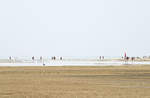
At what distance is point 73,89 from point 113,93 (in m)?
3.07

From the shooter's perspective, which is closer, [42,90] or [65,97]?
[65,97]

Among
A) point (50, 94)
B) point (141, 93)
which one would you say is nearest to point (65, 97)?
point (50, 94)

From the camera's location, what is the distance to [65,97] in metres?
20.2

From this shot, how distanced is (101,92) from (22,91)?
4602 millimetres

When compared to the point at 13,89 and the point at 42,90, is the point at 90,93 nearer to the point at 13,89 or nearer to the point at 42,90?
the point at 42,90

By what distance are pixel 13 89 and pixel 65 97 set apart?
5.06 metres

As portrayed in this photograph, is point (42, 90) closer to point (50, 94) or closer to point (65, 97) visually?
point (50, 94)

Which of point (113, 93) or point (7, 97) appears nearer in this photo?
point (7, 97)

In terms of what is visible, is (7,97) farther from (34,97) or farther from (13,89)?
(13,89)

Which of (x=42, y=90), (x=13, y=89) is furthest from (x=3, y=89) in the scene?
(x=42, y=90)

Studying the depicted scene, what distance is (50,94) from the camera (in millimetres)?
21531

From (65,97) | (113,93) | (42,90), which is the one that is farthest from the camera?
(42,90)

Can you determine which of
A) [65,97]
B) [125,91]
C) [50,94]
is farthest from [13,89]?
[125,91]

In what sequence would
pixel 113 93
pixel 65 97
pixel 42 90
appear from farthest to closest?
pixel 42 90 → pixel 113 93 → pixel 65 97
